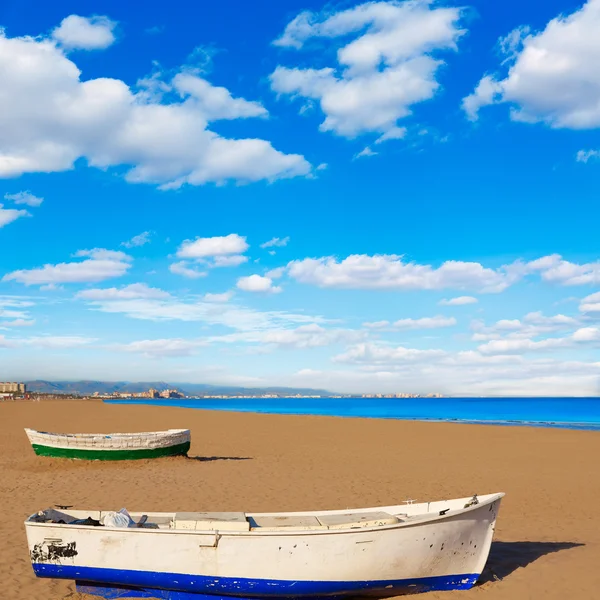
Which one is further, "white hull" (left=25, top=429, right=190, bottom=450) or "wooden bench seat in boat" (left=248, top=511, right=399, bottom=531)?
"white hull" (left=25, top=429, right=190, bottom=450)

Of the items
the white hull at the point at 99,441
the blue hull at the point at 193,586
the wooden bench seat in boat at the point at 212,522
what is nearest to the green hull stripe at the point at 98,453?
the white hull at the point at 99,441

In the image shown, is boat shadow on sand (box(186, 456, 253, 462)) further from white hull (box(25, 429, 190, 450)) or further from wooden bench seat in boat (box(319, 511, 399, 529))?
wooden bench seat in boat (box(319, 511, 399, 529))

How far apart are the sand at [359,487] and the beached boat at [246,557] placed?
3.60 ft

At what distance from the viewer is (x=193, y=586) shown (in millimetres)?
9445

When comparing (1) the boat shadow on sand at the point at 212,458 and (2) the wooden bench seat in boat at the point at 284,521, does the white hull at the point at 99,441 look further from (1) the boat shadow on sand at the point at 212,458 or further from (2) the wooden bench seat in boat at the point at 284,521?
(2) the wooden bench seat in boat at the point at 284,521

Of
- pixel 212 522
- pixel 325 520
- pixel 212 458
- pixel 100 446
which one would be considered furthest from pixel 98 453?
pixel 325 520

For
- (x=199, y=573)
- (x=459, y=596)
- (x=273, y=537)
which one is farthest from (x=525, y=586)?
(x=199, y=573)

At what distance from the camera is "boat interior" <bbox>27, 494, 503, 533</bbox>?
10000 mm

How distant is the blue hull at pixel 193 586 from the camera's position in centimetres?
938

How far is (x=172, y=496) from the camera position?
18.8 meters

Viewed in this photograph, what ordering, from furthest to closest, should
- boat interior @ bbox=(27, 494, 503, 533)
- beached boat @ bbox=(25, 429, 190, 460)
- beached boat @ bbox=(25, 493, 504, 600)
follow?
beached boat @ bbox=(25, 429, 190, 460), boat interior @ bbox=(27, 494, 503, 533), beached boat @ bbox=(25, 493, 504, 600)

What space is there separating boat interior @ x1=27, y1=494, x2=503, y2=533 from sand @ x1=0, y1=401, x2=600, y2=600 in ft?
4.30

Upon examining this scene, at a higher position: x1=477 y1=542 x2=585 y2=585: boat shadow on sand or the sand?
x1=477 y1=542 x2=585 y2=585: boat shadow on sand

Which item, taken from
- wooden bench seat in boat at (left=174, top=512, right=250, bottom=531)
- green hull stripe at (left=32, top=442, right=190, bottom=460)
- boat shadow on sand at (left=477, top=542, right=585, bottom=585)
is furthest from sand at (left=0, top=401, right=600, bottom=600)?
wooden bench seat in boat at (left=174, top=512, right=250, bottom=531)
